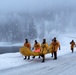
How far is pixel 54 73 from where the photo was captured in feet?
40.5

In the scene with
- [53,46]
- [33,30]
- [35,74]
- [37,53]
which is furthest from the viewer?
[33,30]

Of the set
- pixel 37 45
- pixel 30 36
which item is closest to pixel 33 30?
pixel 30 36

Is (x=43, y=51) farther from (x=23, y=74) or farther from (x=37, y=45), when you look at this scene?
(x=23, y=74)

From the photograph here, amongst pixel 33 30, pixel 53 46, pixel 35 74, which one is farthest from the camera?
pixel 33 30

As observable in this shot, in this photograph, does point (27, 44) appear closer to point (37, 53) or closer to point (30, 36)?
point (37, 53)

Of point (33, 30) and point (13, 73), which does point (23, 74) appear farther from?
point (33, 30)

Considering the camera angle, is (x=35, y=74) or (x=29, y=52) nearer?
(x=35, y=74)

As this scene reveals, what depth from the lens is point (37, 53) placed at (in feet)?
58.7

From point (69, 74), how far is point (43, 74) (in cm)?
133

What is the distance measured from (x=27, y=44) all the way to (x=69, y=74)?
8.82 metres

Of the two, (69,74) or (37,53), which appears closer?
(69,74)

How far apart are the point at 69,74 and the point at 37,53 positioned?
20.2 feet

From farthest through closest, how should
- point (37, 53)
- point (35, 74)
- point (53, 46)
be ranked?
point (53, 46), point (37, 53), point (35, 74)

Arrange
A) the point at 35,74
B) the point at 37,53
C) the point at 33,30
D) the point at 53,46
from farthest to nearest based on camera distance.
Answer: the point at 33,30 < the point at 53,46 < the point at 37,53 < the point at 35,74
